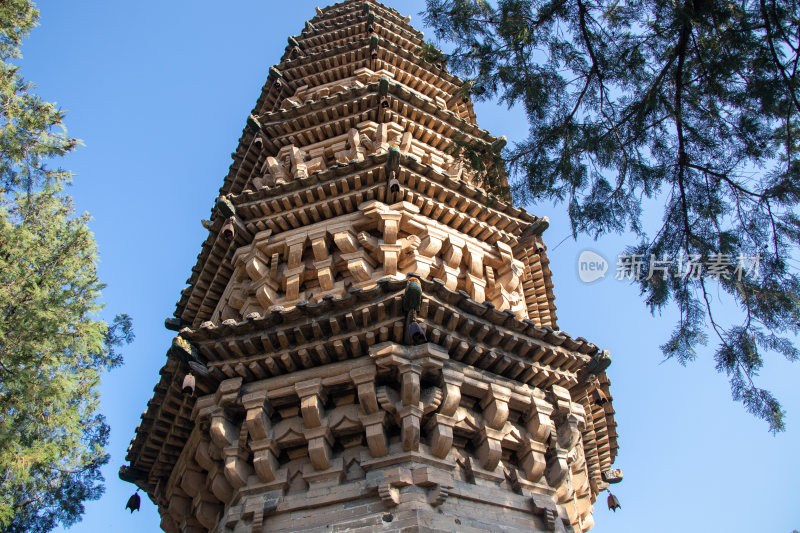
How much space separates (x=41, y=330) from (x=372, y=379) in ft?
20.0

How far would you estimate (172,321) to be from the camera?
10.4 metres

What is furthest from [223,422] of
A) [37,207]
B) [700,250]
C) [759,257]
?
[37,207]

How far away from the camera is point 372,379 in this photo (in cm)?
699

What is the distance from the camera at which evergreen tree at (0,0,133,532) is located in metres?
9.38

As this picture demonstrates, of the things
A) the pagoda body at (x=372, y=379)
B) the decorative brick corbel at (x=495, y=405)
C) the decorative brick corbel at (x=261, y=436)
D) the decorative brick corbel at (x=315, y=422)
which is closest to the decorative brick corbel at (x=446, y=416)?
the pagoda body at (x=372, y=379)

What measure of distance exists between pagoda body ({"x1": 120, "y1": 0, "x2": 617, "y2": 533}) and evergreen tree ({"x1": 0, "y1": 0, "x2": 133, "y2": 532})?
1.83m

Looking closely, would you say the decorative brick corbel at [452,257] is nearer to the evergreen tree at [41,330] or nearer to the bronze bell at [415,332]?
the bronze bell at [415,332]

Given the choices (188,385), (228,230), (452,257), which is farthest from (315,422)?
(228,230)

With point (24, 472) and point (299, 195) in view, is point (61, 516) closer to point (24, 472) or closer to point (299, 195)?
point (24, 472)

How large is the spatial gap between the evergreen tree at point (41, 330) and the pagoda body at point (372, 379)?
1832 mm

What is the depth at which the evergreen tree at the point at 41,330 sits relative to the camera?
30.8 feet

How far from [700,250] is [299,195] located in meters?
6.22

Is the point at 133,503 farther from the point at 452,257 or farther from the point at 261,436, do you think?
the point at 452,257

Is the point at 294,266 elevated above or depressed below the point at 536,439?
above
